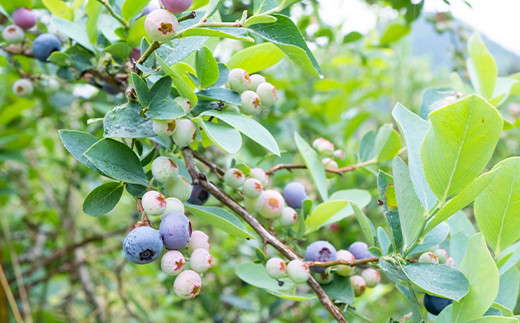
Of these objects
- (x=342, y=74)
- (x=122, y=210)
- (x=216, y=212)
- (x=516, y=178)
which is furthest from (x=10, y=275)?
(x=342, y=74)

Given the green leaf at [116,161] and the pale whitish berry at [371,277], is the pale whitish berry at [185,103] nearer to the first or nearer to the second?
the green leaf at [116,161]

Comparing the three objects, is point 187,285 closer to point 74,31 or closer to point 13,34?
point 74,31

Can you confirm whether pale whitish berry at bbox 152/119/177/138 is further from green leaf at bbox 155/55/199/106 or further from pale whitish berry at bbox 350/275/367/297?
pale whitish berry at bbox 350/275/367/297

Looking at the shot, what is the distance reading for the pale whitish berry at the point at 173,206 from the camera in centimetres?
54

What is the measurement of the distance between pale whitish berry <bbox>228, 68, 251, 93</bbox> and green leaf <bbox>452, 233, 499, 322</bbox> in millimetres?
343

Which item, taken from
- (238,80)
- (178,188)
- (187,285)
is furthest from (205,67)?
(187,285)

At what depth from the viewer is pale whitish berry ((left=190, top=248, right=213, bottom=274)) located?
54cm

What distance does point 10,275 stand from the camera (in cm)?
174

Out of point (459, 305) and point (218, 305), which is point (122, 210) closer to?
point (218, 305)

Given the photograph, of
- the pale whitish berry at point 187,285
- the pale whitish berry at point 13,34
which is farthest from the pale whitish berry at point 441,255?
the pale whitish berry at point 13,34

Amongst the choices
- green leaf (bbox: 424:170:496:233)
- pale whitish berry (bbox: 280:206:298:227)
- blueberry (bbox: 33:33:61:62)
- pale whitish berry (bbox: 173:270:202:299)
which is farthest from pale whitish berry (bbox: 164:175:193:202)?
blueberry (bbox: 33:33:61:62)

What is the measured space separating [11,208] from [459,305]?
2394mm

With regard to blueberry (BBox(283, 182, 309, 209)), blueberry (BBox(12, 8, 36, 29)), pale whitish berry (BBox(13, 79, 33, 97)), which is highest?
blueberry (BBox(12, 8, 36, 29))

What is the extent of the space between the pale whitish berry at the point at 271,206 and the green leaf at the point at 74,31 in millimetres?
395
